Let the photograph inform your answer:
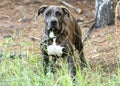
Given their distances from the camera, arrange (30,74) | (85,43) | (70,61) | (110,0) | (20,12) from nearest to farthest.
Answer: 1. (30,74)
2. (70,61)
3. (85,43)
4. (110,0)
5. (20,12)

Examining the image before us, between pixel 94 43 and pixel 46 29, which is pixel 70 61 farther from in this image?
pixel 94 43

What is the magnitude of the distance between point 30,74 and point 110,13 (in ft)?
17.5

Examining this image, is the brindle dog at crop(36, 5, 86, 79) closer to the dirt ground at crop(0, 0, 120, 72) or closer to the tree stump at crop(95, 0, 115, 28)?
the dirt ground at crop(0, 0, 120, 72)

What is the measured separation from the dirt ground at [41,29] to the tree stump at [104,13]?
18cm

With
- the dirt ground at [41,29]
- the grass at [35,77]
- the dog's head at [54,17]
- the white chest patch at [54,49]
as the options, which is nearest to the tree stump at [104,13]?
the dirt ground at [41,29]

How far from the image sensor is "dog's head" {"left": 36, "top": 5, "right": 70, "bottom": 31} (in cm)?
789

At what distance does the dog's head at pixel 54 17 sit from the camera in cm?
789

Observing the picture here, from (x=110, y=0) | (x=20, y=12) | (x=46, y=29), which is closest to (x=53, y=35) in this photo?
(x=46, y=29)

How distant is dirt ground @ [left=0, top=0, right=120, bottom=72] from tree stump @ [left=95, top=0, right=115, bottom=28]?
0.18m

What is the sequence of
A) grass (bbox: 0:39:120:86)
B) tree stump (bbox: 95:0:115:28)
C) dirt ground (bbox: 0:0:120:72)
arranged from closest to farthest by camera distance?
grass (bbox: 0:39:120:86)
dirt ground (bbox: 0:0:120:72)
tree stump (bbox: 95:0:115:28)

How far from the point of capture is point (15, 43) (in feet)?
33.7

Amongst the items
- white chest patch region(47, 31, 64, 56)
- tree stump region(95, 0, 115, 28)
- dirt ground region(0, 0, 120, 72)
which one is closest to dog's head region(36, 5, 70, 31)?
white chest patch region(47, 31, 64, 56)

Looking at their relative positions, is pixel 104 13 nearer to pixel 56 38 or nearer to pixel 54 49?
pixel 56 38

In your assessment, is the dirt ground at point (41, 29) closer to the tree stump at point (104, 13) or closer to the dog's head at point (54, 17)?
the tree stump at point (104, 13)
